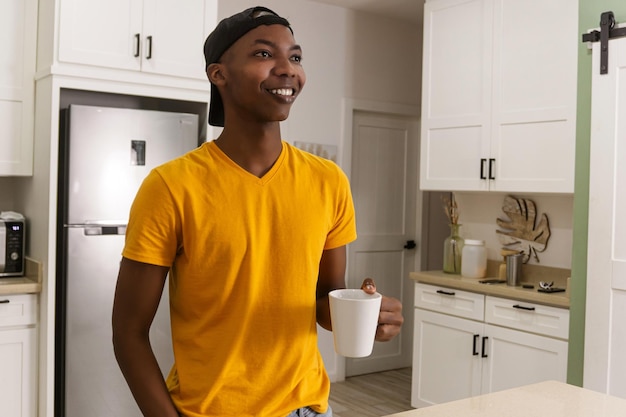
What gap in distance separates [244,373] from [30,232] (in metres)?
2.69

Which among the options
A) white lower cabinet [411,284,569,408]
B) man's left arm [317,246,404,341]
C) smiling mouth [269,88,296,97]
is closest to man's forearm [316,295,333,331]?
man's left arm [317,246,404,341]

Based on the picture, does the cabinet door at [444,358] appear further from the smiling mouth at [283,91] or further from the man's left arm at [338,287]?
the smiling mouth at [283,91]

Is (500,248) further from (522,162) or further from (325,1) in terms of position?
(325,1)

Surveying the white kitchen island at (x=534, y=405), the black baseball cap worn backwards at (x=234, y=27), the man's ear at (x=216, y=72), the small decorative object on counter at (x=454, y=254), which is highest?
the black baseball cap worn backwards at (x=234, y=27)

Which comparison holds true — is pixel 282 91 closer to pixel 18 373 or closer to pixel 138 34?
pixel 138 34

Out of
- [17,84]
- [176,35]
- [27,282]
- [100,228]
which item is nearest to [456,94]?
[176,35]

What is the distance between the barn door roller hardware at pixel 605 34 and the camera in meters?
2.92

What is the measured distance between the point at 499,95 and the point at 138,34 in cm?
189

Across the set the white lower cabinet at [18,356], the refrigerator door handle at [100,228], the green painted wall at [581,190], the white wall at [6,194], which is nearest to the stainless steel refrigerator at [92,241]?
the refrigerator door handle at [100,228]

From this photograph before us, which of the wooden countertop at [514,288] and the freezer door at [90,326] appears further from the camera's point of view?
the wooden countertop at [514,288]

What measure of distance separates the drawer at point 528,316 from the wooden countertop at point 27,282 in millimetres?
2258

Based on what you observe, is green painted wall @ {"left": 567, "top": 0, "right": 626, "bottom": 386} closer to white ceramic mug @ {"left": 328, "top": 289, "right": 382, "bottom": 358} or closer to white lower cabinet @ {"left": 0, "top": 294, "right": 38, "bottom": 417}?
white ceramic mug @ {"left": 328, "top": 289, "right": 382, "bottom": 358}

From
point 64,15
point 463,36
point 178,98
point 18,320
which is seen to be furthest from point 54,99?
point 463,36

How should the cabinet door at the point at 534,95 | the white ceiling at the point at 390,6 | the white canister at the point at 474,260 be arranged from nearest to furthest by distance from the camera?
the cabinet door at the point at 534,95 → the white canister at the point at 474,260 → the white ceiling at the point at 390,6
